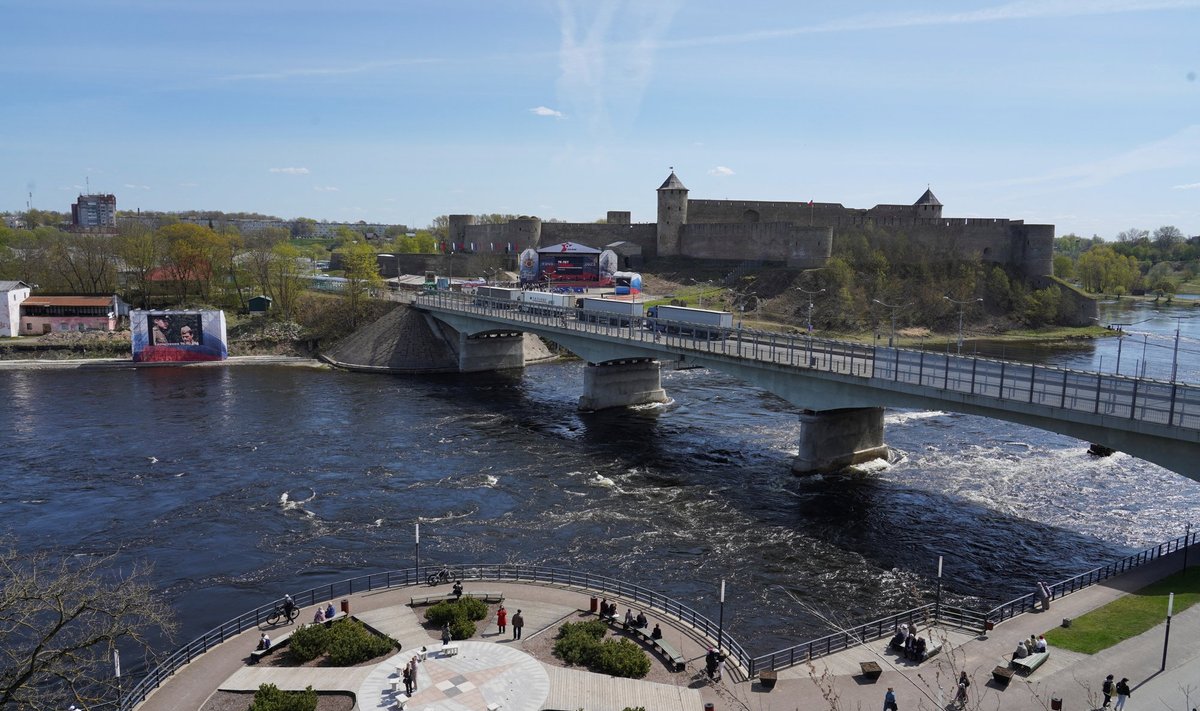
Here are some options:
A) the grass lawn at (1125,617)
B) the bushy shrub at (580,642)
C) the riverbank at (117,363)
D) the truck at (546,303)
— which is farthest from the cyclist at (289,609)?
the riverbank at (117,363)

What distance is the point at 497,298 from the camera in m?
88.8

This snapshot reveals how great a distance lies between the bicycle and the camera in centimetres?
2709

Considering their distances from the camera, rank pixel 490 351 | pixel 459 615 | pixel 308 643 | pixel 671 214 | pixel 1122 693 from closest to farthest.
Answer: pixel 1122 693, pixel 308 643, pixel 459 615, pixel 490 351, pixel 671 214

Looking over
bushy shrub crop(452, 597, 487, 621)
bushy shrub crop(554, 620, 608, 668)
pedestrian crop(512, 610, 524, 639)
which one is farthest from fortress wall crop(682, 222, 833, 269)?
pedestrian crop(512, 610, 524, 639)

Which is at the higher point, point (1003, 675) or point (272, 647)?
point (1003, 675)

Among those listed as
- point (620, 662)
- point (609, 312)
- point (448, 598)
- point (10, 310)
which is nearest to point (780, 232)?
point (609, 312)

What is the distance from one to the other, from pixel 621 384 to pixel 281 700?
48.8 meters

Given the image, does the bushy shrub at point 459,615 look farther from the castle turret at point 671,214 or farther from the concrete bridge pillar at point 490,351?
the castle turret at point 671,214

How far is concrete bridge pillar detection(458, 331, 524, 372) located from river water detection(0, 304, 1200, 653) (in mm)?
17750

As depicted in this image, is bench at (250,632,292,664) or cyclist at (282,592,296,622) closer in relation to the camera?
bench at (250,632,292,664)

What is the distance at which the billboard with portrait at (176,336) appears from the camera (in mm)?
86938

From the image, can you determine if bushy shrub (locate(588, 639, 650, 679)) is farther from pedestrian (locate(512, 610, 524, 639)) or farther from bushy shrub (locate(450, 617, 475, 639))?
bushy shrub (locate(450, 617, 475, 639))

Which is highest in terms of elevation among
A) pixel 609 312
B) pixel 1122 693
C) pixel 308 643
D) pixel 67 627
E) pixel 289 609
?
pixel 609 312

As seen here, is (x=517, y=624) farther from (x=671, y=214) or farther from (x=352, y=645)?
(x=671, y=214)
